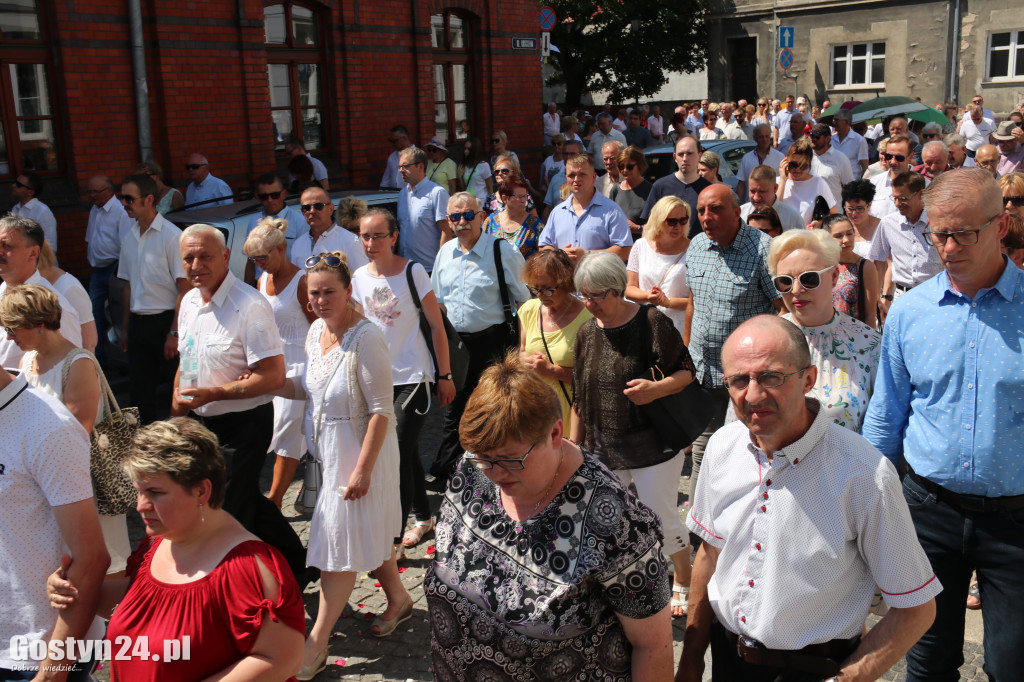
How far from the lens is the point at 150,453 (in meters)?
2.84

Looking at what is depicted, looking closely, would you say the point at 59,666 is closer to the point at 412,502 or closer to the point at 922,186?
the point at 412,502

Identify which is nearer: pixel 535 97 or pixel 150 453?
pixel 150 453

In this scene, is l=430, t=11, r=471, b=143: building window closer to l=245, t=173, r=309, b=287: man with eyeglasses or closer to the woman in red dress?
l=245, t=173, r=309, b=287: man with eyeglasses

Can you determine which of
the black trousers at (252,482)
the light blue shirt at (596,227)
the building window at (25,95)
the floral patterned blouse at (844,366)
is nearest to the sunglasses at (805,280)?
the floral patterned blouse at (844,366)

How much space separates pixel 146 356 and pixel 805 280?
514 centimetres

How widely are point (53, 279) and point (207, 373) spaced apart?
1.51m

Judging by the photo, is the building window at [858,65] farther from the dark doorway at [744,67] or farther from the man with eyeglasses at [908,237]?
the man with eyeglasses at [908,237]

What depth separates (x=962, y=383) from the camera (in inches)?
122

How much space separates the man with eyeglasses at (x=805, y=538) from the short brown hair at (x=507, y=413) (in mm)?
548

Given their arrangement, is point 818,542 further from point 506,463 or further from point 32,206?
point 32,206

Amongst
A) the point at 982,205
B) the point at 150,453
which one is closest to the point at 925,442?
the point at 982,205

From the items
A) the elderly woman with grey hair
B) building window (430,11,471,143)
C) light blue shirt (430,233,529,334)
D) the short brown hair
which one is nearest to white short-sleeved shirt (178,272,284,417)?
the elderly woman with grey hair

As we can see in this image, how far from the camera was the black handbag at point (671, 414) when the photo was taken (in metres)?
→ 4.34

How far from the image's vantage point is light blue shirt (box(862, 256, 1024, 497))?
9.86 feet
